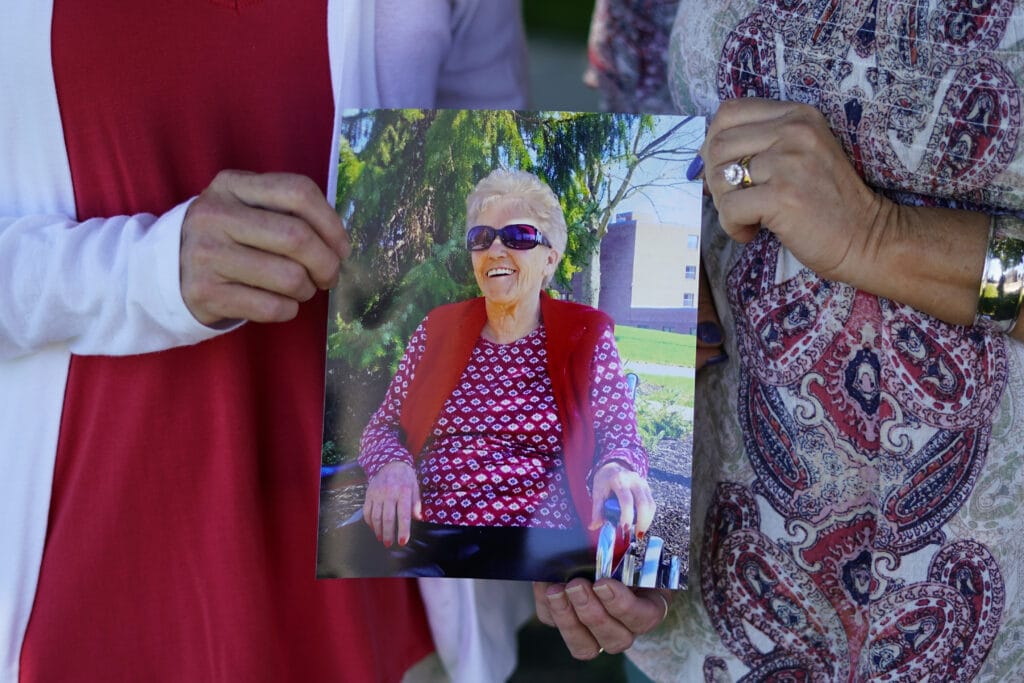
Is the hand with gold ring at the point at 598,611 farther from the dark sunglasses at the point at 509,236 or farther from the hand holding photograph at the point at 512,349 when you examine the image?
the dark sunglasses at the point at 509,236

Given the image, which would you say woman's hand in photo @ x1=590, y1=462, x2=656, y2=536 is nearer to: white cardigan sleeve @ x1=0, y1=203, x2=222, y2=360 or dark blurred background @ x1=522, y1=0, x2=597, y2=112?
white cardigan sleeve @ x1=0, y1=203, x2=222, y2=360

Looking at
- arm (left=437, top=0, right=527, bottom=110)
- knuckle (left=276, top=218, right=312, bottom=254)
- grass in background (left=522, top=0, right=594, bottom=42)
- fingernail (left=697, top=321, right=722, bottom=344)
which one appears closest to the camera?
knuckle (left=276, top=218, right=312, bottom=254)

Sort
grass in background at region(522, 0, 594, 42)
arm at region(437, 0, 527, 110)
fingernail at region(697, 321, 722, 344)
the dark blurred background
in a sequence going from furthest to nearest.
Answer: grass in background at region(522, 0, 594, 42)
the dark blurred background
arm at region(437, 0, 527, 110)
fingernail at region(697, 321, 722, 344)

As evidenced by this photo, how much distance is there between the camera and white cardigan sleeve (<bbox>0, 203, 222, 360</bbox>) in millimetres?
873

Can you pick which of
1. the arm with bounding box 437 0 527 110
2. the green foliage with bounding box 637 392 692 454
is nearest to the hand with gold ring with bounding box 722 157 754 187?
the green foliage with bounding box 637 392 692 454

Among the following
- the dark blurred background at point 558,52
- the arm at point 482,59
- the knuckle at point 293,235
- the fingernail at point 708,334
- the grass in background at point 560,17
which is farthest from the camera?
the grass in background at point 560,17

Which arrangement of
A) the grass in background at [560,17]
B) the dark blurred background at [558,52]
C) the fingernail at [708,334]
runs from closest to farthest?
the fingernail at [708,334], the dark blurred background at [558,52], the grass in background at [560,17]

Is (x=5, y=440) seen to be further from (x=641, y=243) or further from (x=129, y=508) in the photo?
(x=641, y=243)

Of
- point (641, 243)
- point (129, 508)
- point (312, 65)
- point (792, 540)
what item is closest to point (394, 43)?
point (312, 65)

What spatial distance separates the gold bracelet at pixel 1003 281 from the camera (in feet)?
2.86

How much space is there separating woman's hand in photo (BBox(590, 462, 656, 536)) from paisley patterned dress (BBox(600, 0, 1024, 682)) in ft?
0.53

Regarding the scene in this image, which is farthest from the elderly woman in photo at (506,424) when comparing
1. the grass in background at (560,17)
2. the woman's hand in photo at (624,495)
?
the grass in background at (560,17)

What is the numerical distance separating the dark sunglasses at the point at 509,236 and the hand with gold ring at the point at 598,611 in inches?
12.8

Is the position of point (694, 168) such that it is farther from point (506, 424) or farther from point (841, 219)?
point (506, 424)
